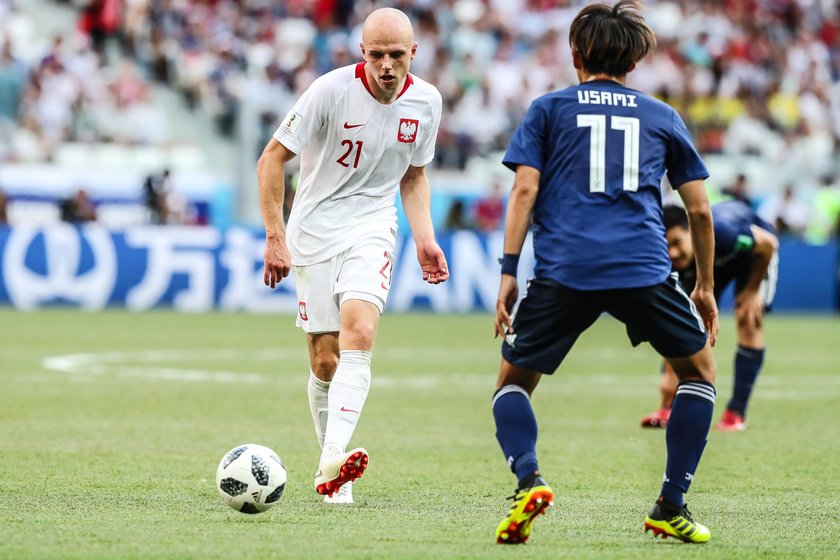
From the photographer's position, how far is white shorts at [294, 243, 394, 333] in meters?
7.32

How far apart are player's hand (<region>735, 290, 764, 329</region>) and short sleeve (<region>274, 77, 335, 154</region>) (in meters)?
4.98

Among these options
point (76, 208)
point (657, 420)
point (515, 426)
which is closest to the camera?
point (515, 426)

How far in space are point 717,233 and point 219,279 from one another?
46.9 feet

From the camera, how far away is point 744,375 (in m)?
11.2

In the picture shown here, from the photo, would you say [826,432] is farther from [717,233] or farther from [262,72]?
[262,72]

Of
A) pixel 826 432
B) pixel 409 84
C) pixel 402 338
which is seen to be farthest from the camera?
pixel 402 338

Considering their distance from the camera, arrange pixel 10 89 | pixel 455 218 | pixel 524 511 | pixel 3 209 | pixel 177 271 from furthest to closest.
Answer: pixel 10 89
pixel 455 218
pixel 3 209
pixel 177 271
pixel 524 511

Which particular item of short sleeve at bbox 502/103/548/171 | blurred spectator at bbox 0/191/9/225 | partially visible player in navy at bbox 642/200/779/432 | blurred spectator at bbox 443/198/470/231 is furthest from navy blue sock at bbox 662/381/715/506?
blurred spectator at bbox 0/191/9/225

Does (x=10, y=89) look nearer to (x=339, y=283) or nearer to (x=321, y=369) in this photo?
(x=321, y=369)

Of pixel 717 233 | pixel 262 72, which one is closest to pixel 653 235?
pixel 717 233

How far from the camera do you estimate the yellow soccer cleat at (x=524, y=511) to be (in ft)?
19.0

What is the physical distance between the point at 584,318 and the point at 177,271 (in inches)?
725

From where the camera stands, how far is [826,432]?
35.5ft

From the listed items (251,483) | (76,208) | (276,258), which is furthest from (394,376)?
(76,208)
